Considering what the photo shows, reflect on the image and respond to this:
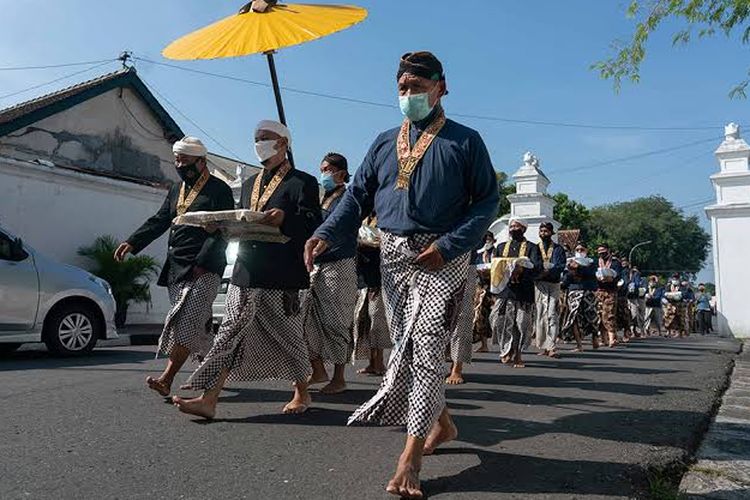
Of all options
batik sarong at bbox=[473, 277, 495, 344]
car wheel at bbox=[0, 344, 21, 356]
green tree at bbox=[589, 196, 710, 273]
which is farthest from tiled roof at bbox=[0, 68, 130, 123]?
green tree at bbox=[589, 196, 710, 273]

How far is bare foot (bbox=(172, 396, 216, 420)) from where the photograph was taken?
161 inches

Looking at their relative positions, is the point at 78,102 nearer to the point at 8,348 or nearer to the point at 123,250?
the point at 8,348

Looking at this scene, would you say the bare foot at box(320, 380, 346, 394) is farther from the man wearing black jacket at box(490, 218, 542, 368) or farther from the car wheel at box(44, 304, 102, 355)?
the car wheel at box(44, 304, 102, 355)

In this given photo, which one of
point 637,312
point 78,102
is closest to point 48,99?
point 78,102

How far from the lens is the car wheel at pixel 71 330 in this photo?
Result: 344 inches

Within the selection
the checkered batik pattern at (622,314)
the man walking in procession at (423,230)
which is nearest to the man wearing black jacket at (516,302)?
the man walking in procession at (423,230)

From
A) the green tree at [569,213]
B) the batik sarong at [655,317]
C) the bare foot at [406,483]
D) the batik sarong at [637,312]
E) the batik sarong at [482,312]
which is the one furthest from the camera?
the green tree at [569,213]

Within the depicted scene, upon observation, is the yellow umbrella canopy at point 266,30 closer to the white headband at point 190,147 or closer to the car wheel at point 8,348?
the white headband at point 190,147

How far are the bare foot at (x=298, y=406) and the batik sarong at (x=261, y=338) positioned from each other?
0.15m

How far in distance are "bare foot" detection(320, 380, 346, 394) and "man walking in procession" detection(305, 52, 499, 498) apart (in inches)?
88.1

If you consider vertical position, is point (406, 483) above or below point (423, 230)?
below

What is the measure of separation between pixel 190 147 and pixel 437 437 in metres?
3.07

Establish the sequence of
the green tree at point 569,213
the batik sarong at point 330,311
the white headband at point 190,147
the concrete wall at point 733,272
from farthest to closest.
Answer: the green tree at point 569,213 → the concrete wall at point 733,272 → the batik sarong at point 330,311 → the white headband at point 190,147

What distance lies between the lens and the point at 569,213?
55.1 metres
